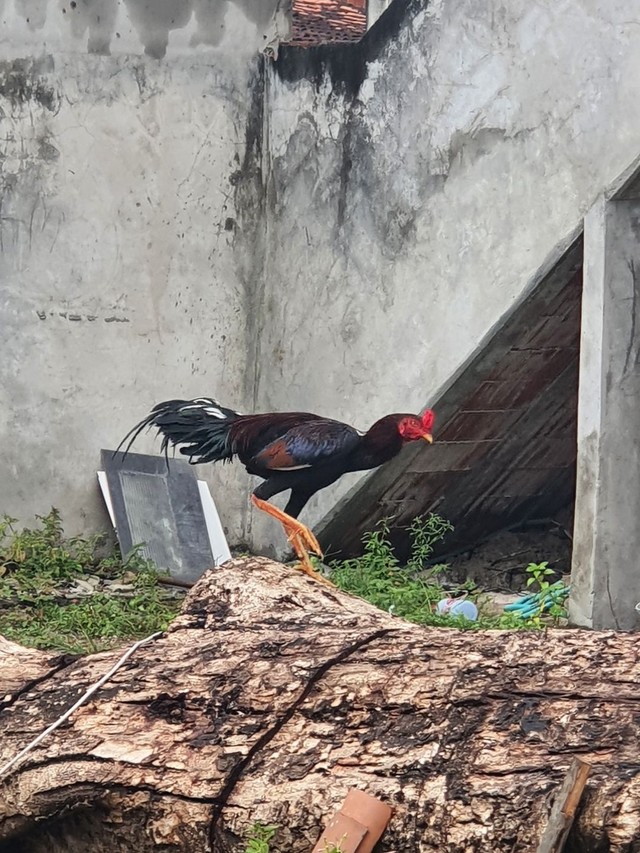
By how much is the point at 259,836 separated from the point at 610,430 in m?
3.82

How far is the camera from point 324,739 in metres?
3.43

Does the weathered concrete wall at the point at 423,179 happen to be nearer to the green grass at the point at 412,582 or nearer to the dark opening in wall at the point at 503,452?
the dark opening in wall at the point at 503,452

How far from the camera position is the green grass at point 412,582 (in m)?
6.55

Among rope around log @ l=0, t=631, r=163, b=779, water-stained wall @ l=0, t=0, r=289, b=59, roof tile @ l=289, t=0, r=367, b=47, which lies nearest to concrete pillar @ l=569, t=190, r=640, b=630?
roof tile @ l=289, t=0, r=367, b=47

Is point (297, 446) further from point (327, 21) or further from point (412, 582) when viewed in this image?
point (327, 21)

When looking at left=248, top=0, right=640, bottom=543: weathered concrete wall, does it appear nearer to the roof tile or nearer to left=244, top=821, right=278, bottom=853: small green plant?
the roof tile

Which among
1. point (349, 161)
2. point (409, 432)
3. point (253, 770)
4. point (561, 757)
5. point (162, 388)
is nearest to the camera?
point (561, 757)

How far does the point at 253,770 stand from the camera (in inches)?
134

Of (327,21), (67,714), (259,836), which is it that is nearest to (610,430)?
(67,714)

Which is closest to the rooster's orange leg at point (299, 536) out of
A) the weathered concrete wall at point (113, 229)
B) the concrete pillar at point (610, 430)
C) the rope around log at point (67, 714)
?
the concrete pillar at point (610, 430)

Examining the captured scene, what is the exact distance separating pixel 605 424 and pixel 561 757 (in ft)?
12.1

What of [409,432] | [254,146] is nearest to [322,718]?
[409,432]

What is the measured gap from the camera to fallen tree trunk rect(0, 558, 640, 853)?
10.1 feet

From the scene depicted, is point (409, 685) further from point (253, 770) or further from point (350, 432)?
point (350, 432)
